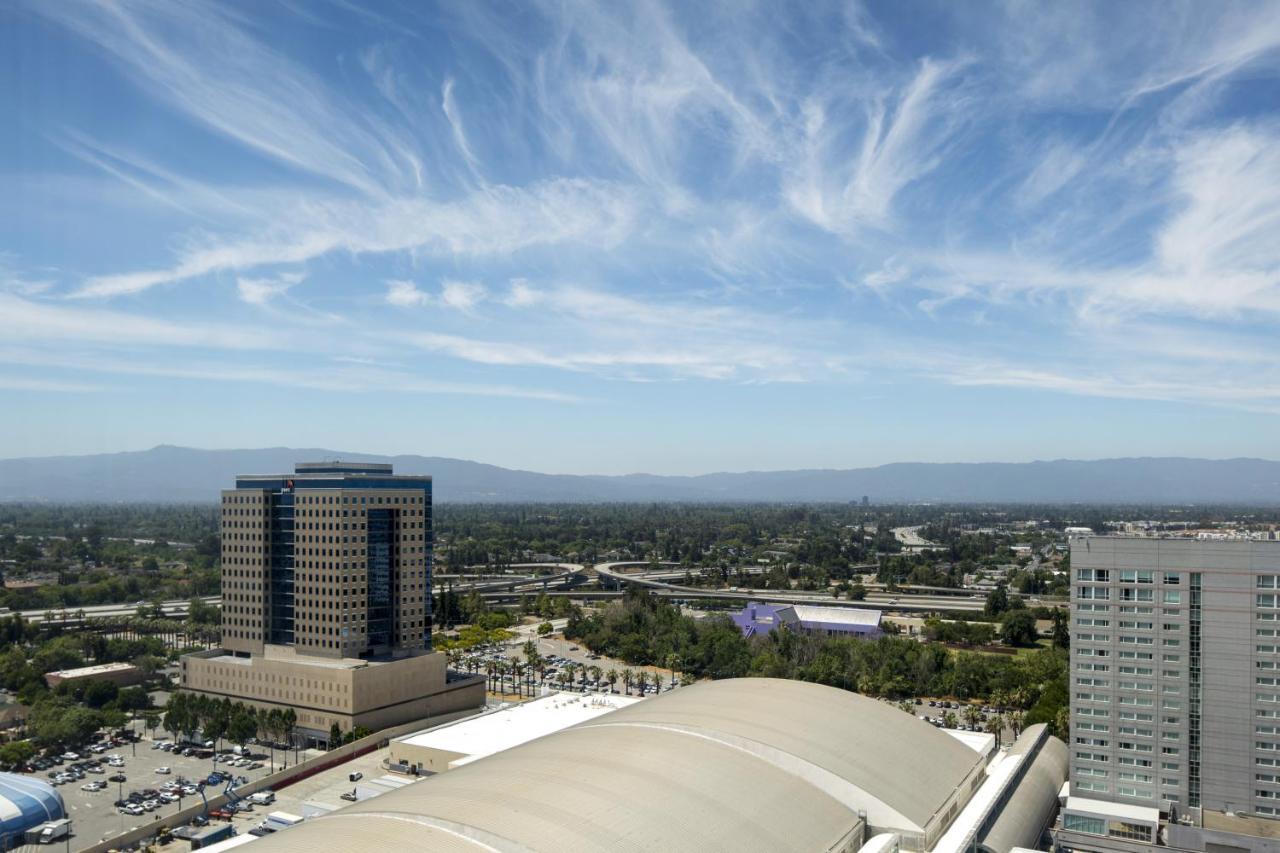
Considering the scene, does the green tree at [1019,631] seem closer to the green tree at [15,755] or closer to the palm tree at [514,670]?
the palm tree at [514,670]

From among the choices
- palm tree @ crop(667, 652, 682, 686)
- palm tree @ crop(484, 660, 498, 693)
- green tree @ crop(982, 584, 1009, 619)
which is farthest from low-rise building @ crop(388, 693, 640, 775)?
green tree @ crop(982, 584, 1009, 619)

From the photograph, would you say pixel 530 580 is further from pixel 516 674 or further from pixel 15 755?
pixel 15 755

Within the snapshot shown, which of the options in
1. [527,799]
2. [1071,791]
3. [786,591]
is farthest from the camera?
[786,591]

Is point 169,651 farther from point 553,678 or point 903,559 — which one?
point 903,559

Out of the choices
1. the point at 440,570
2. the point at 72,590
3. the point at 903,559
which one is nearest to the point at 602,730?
the point at 72,590

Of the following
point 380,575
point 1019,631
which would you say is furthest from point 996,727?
point 380,575

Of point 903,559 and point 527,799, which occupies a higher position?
point 527,799
